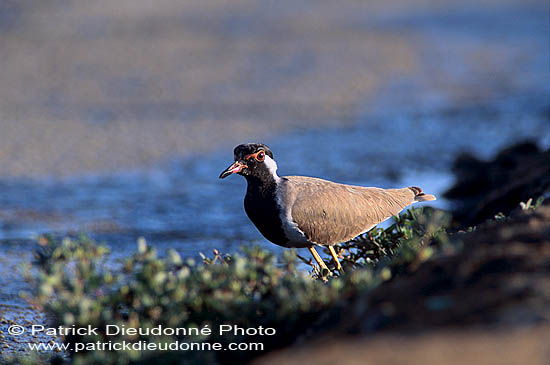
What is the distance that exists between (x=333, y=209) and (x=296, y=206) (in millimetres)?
403

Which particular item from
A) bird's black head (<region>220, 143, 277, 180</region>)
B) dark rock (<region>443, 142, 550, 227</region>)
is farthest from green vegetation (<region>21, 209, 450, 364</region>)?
dark rock (<region>443, 142, 550, 227</region>)

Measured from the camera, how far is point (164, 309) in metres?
4.62

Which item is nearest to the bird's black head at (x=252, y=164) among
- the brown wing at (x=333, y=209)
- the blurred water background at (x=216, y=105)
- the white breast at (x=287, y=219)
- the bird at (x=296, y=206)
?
the bird at (x=296, y=206)

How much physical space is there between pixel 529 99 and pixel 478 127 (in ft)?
8.86

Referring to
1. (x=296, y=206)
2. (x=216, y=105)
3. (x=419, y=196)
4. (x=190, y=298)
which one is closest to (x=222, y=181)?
(x=216, y=105)

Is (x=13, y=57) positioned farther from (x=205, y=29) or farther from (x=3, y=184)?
(x=3, y=184)

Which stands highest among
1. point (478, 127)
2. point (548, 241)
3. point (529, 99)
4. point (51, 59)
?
point (51, 59)

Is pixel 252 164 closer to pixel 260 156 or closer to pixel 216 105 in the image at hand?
pixel 260 156

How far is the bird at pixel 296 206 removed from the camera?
21.2ft

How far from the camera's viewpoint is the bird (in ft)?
21.2

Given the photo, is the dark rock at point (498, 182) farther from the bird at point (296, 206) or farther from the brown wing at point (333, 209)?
the bird at point (296, 206)

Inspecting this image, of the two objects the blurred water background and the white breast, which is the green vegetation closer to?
the white breast

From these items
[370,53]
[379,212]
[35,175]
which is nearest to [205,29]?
[370,53]

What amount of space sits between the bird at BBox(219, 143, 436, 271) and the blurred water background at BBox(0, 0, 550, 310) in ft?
7.41
